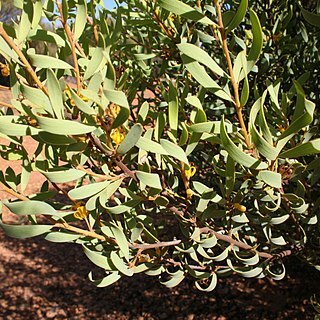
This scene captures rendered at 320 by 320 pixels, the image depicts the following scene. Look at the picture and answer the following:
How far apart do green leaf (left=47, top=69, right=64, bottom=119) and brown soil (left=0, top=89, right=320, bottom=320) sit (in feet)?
5.92

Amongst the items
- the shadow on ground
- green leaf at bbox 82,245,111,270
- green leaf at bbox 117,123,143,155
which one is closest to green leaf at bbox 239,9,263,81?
green leaf at bbox 117,123,143,155

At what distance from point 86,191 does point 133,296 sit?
2.21m

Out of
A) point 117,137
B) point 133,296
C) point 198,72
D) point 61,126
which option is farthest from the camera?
point 133,296

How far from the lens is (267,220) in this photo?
938mm

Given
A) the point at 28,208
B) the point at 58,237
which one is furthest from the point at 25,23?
the point at 58,237

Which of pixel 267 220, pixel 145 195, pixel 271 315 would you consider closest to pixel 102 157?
pixel 145 195

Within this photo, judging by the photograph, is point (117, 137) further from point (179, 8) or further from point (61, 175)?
point (179, 8)

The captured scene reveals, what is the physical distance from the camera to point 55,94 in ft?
1.95

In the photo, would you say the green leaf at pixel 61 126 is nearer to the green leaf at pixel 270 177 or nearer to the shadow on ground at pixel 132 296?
the green leaf at pixel 270 177

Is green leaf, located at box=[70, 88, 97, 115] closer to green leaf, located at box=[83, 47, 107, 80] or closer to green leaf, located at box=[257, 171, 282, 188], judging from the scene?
green leaf, located at box=[83, 47, 107, 80]

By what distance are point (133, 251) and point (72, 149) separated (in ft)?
1.29

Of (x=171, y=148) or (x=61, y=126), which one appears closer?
(x=61, y=126)

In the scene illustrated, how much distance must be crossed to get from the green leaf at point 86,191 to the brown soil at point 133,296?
5.42 ft

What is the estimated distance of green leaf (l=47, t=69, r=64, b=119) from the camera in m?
0.58
